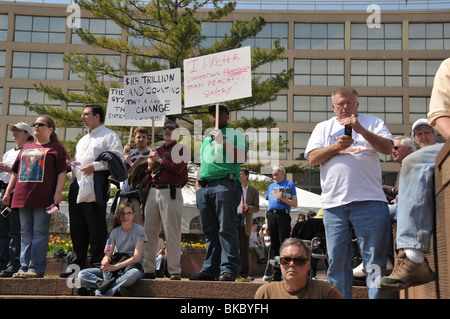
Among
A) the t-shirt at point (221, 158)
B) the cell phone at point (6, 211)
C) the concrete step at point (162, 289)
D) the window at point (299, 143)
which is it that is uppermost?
the window at point (299, 143)

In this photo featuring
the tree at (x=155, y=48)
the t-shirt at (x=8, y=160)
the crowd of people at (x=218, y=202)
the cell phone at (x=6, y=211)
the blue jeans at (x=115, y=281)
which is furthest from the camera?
the tree at (x=155, y=48)

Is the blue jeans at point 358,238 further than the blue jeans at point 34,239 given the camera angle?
No

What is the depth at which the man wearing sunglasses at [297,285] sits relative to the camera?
11.4ft

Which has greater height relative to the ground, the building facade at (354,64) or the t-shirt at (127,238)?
the building facade at (354,64)

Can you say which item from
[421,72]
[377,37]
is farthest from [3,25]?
[421,72]

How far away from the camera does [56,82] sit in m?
39.2

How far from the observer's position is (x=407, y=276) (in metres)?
3.30

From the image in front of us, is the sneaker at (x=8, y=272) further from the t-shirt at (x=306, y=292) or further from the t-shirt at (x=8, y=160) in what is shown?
the t-shirt at (x=306, y=292)

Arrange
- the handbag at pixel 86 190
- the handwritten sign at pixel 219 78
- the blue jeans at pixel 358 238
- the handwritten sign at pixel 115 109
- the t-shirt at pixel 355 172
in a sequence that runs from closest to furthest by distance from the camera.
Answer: the blue jeans at pixel 358 238 < the t-shirt at pixel 355 172 < the handbag at pixel 86 190 < the handwritten sign at pixel 219 78 < the handwritten sign at pixel 115 109

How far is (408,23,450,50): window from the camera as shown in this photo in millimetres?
41438

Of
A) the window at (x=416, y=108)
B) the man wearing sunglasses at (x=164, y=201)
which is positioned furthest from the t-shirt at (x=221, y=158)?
the window at (x=416, y=108)

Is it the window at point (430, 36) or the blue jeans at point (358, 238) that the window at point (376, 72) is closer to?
the window at point (430, 36)

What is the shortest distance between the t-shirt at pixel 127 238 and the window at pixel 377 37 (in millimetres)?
38156
